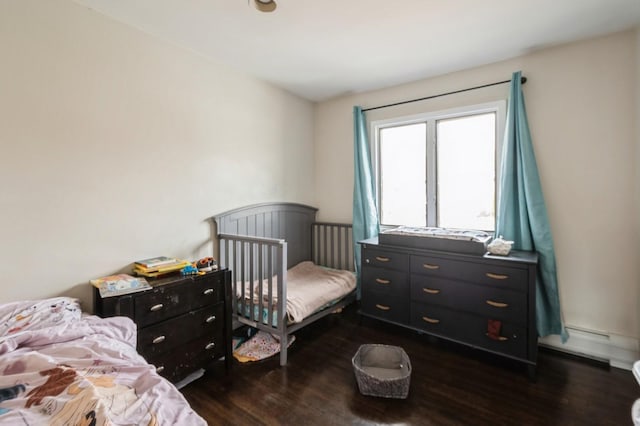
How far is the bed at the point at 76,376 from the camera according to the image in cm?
80

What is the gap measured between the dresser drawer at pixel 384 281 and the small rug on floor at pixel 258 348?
82cm

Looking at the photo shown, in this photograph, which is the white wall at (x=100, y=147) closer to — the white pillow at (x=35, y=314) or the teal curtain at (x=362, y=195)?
the white pillow at (x=35, y=314)

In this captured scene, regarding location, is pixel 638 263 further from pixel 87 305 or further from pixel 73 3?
pixel 73 3

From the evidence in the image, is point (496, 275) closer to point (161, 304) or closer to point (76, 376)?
point (161, 304)

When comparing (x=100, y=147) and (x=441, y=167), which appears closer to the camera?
(x=100, y=147)

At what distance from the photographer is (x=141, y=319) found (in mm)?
1641

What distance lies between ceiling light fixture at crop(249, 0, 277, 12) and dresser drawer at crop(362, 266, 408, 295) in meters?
2.11

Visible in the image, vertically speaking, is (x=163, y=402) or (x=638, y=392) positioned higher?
(x=163, y=402)

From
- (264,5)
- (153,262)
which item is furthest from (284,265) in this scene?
(264,5)

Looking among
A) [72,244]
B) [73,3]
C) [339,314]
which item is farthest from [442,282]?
[73,3]

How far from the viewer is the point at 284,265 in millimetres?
2152

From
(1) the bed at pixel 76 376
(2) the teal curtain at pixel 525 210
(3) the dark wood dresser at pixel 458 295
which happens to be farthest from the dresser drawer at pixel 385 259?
(1) the bed at pixel 76 376

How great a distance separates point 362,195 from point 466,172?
1.02 m

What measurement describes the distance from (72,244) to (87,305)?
1.32 feet
